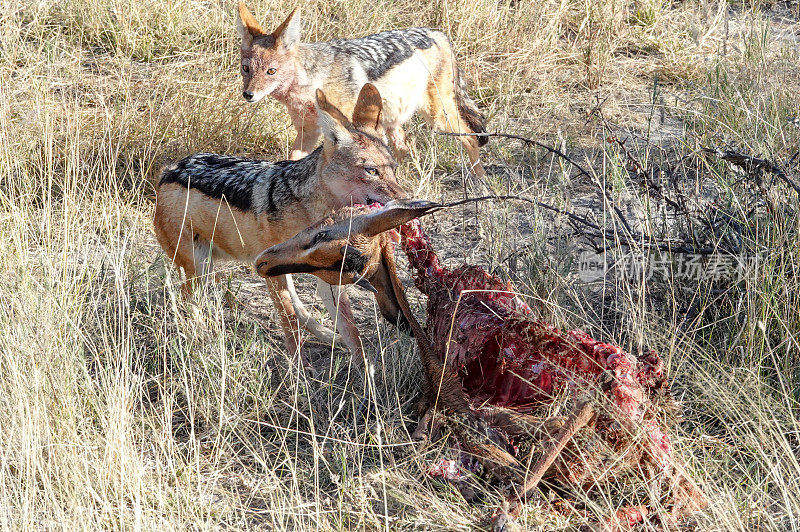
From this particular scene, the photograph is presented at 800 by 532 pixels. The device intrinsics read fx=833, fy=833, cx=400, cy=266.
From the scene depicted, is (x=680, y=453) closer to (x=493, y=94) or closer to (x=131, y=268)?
(x=131, y=268)

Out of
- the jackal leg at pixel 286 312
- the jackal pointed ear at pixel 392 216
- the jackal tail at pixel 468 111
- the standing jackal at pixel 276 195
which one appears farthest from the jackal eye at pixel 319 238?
the jackal tail at pixel 468 111

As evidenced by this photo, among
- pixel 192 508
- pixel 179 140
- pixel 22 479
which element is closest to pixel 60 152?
pixel 179 140

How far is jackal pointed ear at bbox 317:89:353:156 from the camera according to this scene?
13.8 ft

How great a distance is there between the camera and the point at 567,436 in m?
2.82

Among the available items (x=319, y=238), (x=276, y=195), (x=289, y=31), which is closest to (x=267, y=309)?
(x=276, y=195)

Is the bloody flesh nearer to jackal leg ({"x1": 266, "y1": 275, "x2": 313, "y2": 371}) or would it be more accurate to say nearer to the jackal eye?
the jackal eye

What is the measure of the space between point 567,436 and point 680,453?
25.3 inches

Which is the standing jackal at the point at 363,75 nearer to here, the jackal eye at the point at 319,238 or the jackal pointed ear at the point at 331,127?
the jackal pointed ear at the point at 331,127

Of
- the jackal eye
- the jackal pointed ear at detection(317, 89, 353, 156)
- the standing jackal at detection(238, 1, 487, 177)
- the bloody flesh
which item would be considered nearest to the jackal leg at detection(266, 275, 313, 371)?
the jackal pointed ear at detection(317, 89, 353, 156)

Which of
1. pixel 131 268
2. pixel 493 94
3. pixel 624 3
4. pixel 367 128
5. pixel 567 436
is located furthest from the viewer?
pixel 624 3

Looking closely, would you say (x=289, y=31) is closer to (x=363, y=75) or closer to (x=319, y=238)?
(x=363, y=75)

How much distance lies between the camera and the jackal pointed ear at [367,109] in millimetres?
4293

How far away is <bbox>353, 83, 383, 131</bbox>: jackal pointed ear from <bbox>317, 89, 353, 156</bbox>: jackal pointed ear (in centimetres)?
7

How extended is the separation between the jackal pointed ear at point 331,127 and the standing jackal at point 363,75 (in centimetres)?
203
